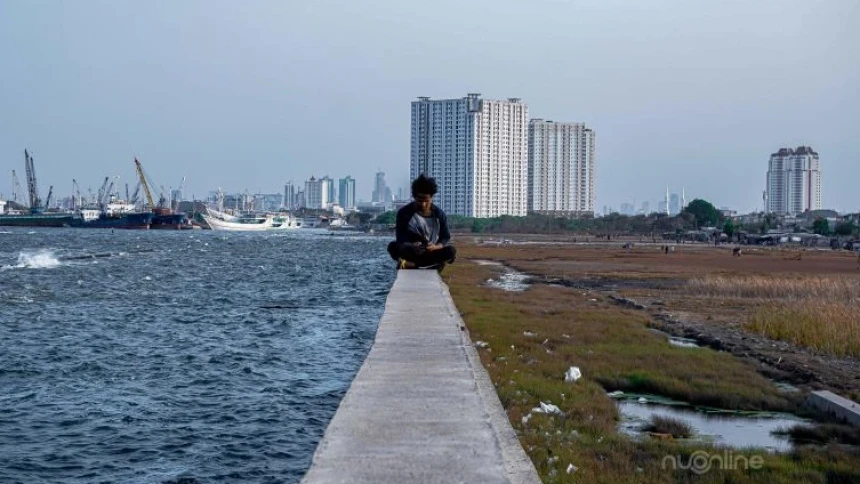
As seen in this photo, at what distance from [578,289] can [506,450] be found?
34.9m

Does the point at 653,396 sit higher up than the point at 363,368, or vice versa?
the point at 363,368

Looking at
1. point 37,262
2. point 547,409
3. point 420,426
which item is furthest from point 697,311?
point 37,262

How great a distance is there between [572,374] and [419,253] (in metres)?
4.67

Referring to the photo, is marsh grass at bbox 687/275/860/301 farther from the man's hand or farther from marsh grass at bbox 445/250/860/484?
the man's hand

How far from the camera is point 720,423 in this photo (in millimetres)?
13148

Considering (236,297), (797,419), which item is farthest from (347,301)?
(797,419)

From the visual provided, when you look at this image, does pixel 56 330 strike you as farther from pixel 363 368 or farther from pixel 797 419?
pixel 797 419

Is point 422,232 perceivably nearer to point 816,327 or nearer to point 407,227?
point 407,227

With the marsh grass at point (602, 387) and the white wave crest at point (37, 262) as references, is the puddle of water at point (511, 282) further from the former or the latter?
the white wave crest at point (37, 262)

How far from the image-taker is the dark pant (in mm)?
11570

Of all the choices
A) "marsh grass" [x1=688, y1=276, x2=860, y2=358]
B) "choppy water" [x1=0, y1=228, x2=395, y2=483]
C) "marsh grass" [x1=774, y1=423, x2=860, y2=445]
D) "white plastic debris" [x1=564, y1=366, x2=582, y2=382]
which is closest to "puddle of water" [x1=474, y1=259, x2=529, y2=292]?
"choppy water" [x1=0, y1=228, x2=395, y2=483]

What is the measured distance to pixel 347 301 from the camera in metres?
36.6

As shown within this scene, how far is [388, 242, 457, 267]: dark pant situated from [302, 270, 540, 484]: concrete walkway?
1.18 meters

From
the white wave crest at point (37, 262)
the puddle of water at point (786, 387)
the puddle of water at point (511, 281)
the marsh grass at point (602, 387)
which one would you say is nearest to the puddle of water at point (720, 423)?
the marsh grass at point (602, 387)
